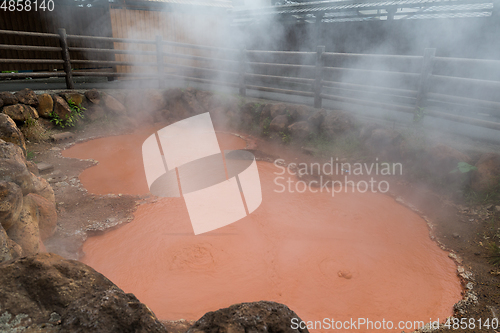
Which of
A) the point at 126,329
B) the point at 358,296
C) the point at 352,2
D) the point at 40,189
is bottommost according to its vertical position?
the point at 358,296

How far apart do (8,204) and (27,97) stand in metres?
4.82

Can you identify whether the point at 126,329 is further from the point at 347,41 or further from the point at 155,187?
the point at 347,41

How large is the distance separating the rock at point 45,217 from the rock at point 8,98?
3.61m

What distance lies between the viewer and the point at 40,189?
11.2ft

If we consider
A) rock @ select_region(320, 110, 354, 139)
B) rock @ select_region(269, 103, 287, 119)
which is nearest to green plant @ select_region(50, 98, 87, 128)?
rock @ select_region(269, 103, 287, 119)

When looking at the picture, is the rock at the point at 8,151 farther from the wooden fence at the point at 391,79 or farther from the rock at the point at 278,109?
the rock at the point at 278,109

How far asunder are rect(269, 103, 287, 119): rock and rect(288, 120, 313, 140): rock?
1.57 ft

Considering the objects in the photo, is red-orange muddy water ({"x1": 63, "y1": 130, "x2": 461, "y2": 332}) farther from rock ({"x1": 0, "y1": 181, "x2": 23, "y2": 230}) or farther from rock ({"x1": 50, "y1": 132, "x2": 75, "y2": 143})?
rock ({"x1": 50, "y1": 132, "x2": 75, "y2": 143})

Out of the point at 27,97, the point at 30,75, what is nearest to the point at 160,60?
the point at 30,75

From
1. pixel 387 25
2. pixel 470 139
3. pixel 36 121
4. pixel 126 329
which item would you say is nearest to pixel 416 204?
pixel 470 139

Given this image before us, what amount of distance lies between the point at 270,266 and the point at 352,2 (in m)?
7.35

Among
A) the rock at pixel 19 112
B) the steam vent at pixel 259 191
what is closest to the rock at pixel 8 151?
the steam vent at pixel 259 191

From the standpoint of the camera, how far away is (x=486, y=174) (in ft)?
12.6

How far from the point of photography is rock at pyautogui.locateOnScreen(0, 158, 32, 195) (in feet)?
8.26
